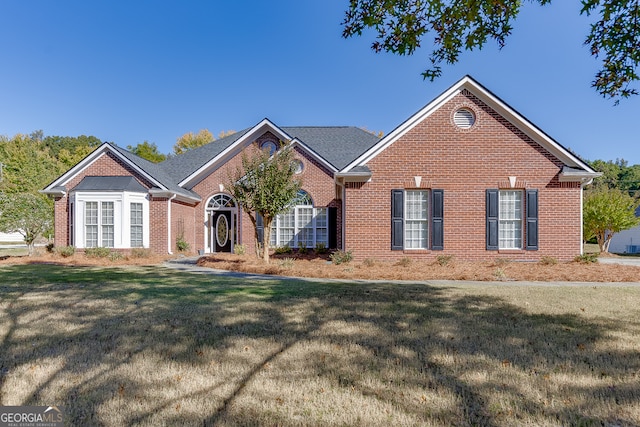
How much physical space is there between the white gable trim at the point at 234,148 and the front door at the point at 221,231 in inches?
89.2

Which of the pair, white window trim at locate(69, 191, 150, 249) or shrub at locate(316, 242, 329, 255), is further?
shrub at locate(316, 242, 329, 255)

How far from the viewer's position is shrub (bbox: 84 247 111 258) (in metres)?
17.4

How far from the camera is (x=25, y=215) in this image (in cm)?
1803

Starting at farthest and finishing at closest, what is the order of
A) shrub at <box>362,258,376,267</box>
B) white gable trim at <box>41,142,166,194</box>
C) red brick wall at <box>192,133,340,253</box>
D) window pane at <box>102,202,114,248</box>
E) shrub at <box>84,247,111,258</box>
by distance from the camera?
1. red brick wall at <box>192,133,340,253</box>
2. white gable trim at <box>41,142,166,194</box>
3. window pane at <box>102,202,114,248</box>
4. shrub at <box>84,247,111,258</box>
5. shrub at <box>362,258,376,267</box>

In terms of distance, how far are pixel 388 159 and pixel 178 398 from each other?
12500mm

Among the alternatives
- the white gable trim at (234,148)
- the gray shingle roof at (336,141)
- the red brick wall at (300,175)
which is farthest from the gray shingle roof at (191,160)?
the gray shingle roof at (336,141)

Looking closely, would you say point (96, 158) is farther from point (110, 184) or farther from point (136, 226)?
point (136, 226)

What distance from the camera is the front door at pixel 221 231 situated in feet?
72.3

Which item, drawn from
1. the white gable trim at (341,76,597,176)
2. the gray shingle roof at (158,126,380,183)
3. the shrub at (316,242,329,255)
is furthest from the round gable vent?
the shrub at (316,242,329,255)

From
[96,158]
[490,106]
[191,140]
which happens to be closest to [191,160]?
[96,158]

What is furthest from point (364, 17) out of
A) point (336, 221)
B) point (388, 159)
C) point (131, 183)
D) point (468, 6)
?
point (131, 183)

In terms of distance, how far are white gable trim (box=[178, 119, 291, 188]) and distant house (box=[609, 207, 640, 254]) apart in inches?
1075

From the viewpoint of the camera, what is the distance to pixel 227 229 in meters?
22.1

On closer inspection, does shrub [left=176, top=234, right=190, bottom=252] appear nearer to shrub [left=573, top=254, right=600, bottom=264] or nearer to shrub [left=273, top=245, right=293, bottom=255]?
shrub [left=273, top=245, right=293, bottom=255]
